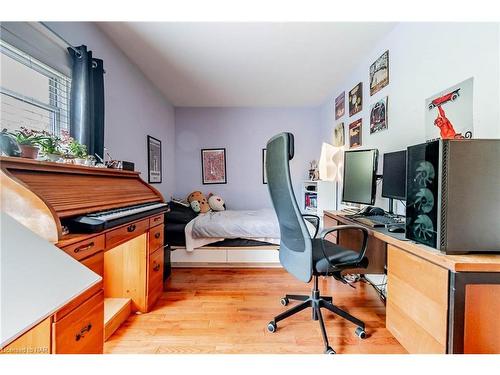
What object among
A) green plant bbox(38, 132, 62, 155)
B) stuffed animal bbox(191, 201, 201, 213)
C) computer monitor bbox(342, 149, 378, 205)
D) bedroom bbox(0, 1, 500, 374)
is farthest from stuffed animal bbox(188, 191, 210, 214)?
green plant bbox(38, 132, 62, 155)

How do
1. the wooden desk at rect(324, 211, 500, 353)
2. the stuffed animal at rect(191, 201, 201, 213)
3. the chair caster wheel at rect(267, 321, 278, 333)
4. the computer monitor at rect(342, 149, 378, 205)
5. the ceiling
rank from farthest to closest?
1. the stuffed animal at rect(191, 201, 201, 213)
2. the ceiling
3. the computer monitor at rect(342, 149, 378, 205)
4. the chair caster wheel at rect(267, 321, 278, 333)
5. the wooden desk at rect(324, 211, 500, 353)

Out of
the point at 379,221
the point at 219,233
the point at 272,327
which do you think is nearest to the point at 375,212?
the point at 379,221

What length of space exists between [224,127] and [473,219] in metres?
→ 3.82

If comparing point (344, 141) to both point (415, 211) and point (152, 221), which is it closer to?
point (415, 211)

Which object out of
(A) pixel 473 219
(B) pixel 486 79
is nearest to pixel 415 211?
(A) pixel 473 219

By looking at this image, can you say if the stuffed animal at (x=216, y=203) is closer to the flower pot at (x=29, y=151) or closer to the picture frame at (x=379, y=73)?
the picture frame at (x=379, y=73)

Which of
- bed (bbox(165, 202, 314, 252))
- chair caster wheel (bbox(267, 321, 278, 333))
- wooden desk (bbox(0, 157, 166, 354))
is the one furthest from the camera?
bed (bbox(165, 202, 314, 252))

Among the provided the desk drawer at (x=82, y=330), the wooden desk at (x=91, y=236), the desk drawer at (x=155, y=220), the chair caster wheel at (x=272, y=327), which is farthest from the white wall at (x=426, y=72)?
the desk drawer at (x=82, y=330)

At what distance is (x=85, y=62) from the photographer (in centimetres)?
179

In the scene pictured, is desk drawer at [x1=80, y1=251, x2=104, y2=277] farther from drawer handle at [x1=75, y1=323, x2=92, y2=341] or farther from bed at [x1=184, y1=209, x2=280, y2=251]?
bed at [x1=184, y1=209, x2=280, y2=251]

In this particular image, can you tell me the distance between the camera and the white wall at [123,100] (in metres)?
1.93

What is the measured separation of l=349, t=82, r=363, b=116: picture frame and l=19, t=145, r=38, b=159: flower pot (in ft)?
9.64

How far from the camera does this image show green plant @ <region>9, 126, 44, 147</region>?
3.76ft

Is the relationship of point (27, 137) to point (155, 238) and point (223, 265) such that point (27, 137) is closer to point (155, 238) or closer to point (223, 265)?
point (155, 238)
